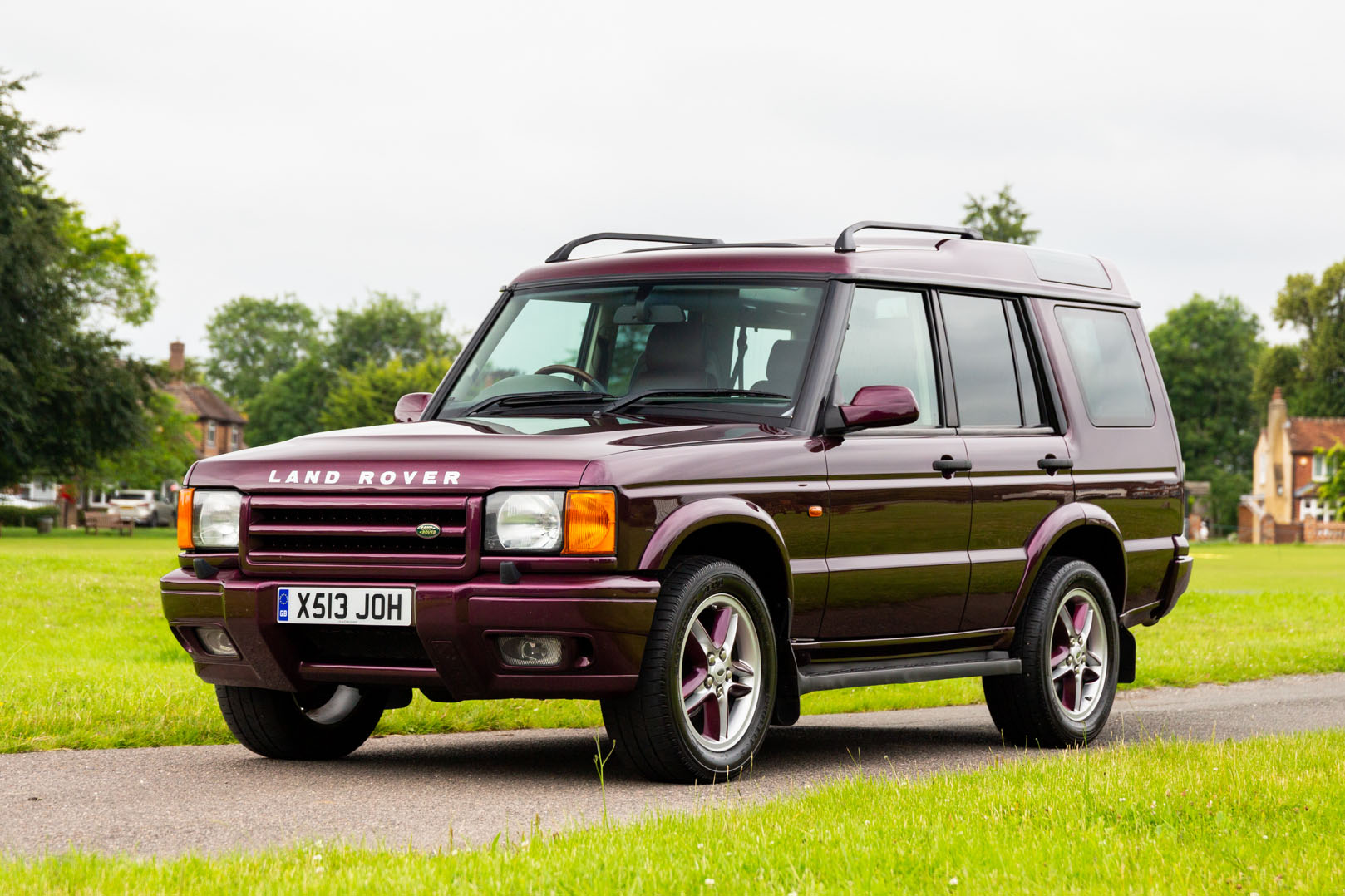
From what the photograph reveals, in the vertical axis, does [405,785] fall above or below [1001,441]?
below

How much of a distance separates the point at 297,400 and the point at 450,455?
110 meters

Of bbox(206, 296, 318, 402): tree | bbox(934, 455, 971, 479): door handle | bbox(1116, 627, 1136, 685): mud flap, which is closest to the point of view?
bbox(934, 455, 971, 479): door handle

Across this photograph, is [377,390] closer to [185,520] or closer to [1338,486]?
[1338,486]

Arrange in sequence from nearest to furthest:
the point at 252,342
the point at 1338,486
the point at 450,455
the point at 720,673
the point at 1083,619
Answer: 1. the point at 450,455
2. the point at 720,673
3. the point at 1083,619
4. the point at 1338,486
5. the point at 252,342

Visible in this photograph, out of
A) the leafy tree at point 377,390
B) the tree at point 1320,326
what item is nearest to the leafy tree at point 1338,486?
the tree at point 1320,326

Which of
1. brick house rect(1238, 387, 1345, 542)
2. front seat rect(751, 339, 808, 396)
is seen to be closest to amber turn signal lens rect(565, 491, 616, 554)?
front seat rect(751, 339, 808, 396)

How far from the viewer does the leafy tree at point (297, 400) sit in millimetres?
113562

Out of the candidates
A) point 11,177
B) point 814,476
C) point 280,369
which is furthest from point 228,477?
point 280,369

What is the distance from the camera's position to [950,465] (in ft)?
27.6

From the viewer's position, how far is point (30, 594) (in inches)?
771

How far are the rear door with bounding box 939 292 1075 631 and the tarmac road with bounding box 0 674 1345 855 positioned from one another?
0.85m

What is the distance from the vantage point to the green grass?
475cm

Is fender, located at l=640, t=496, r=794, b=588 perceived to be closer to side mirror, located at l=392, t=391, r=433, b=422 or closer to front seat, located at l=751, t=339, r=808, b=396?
front seat, located at l=751, t=339, r=808, b=396

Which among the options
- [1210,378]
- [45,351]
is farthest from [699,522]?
[1210,378]
